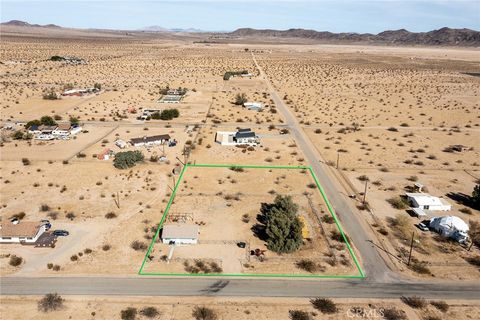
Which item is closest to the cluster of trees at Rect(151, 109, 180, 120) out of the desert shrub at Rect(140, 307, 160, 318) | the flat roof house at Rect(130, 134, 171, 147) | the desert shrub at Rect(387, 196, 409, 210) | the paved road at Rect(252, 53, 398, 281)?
the flat roof house at Rect(130, 134, 171, 147)

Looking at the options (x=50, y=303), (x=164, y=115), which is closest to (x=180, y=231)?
(x=50, y=303)

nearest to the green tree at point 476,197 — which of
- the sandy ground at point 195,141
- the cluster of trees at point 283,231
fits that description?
the sandy ground at point 195,141

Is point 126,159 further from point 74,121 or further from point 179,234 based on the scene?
point 74,121

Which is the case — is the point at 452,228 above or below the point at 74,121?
below

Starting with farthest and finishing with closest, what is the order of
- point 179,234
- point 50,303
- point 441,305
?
point 179,234 < point 441,305 < point 50,303

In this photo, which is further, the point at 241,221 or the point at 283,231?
the point at 241,221

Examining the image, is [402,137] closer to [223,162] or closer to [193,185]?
[223,162]

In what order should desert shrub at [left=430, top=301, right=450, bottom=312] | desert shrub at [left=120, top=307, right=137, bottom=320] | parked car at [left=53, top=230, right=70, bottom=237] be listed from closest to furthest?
1. desert shrub at [left=120, top=307, right=137, bottom=320]
2. desert shrub at [left=430, top=301, right=450, bottom=312]
3. parked car at [left=53, top=230, right=70, bottom=237]

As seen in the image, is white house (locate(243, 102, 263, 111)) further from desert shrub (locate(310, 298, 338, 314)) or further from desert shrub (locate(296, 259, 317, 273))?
desert shrub (locate(310, 298, 338, 314))
